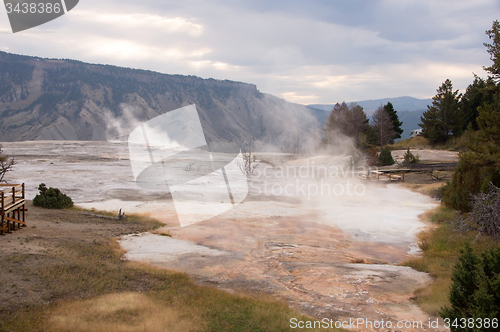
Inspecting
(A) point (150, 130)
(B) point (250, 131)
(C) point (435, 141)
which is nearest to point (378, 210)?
(C) point (435, 141)

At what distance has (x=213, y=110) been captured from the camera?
18112cm

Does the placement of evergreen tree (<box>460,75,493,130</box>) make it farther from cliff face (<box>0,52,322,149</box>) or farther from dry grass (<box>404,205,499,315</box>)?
cliff face (<box>0,52,322,149</box>)

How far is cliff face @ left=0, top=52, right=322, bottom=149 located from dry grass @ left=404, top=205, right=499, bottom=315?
105 meters

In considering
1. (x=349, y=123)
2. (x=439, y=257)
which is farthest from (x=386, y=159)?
(x=439, y=257)

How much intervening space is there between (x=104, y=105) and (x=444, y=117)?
455 ft

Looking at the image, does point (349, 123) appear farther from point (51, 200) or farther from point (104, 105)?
point (104, 105)

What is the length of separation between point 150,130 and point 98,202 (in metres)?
93.5

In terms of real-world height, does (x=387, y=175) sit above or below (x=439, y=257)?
above

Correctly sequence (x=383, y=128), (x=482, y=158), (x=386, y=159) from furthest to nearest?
1. (x=383, y=128)
2. (x=386, y=159)
3. (x=482, y=158)

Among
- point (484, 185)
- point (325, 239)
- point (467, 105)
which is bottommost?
point (325, 239)

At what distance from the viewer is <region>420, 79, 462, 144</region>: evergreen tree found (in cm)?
4909

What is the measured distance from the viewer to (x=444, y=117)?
49.7 metres

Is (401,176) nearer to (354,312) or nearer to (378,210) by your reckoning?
(378,210)

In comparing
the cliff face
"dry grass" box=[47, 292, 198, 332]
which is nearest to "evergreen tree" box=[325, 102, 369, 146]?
the cliff face
